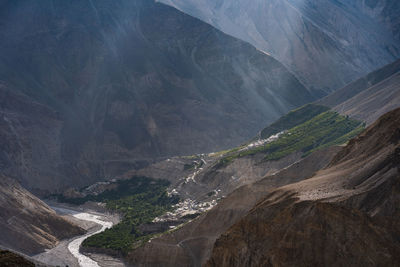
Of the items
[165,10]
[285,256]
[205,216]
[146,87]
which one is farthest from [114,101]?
[285,256]

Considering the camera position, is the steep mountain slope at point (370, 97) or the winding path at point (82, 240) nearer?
the winding path at point (82, 240)

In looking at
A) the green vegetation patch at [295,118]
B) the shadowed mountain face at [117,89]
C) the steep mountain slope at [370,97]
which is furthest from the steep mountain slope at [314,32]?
the green vegetation patch at [295,118]

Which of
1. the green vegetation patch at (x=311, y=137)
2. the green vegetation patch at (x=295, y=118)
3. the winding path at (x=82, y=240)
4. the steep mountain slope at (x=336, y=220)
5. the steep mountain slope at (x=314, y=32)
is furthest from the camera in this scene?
the steep mountain slope at (x=314, y=32)

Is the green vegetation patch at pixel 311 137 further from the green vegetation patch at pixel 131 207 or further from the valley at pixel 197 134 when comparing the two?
the green vegetation patch at pixel 131 207

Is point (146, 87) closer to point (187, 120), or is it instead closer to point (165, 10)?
point (187, 120)

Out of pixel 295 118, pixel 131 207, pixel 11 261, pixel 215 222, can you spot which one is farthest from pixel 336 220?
pixel 295 118

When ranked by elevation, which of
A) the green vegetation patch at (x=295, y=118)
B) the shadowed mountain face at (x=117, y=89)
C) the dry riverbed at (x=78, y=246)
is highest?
the shadowed mountain face at (x=117, y=89)

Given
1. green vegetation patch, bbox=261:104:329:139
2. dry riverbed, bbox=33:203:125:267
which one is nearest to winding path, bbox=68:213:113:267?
dry riverbed, bbox=33:203:125:267
